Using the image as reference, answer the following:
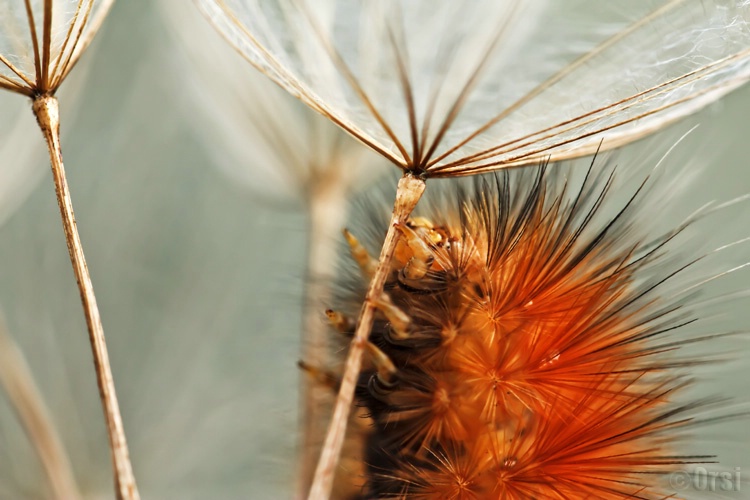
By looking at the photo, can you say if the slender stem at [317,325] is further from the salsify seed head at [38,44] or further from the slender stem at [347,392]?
the salsify seed head at [38,44]

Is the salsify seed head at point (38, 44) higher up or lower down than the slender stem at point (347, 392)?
higher up

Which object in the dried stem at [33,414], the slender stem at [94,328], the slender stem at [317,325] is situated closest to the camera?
the slender stem at [94,328]

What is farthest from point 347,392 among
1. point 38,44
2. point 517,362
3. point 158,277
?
point 158,277

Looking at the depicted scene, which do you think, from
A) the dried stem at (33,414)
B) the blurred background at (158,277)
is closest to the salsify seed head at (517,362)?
the blurred background at (158,277)

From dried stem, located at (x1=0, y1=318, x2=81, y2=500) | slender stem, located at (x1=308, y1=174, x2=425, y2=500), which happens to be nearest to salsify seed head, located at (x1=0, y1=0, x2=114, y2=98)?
slender stem, located at (x1=308, y1=174, x2=425, y2=500)

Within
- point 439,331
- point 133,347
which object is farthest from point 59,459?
point 439,331

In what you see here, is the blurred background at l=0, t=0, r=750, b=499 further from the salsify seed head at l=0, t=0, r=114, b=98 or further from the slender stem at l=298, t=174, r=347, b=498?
the salsify seed head at l=0, t=0, r=114, b=98
